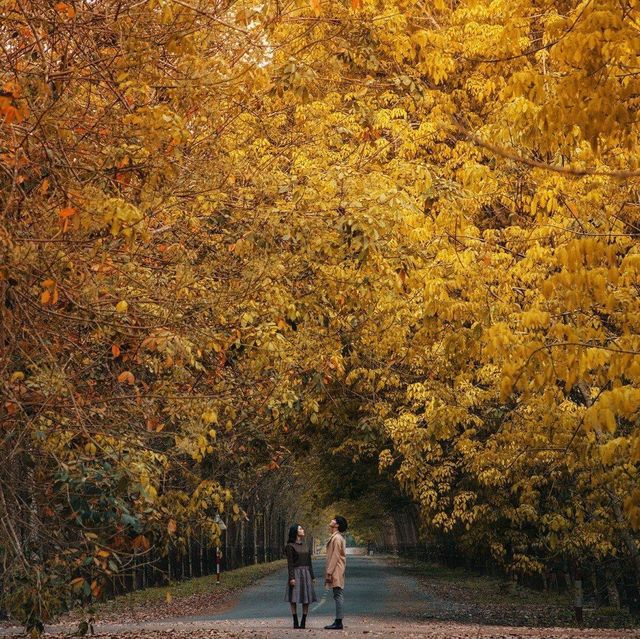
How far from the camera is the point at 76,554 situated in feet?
35.2

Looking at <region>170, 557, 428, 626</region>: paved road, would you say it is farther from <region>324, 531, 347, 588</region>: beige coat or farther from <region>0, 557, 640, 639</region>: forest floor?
<region>324, 531, 347, 588</region>: beige coat

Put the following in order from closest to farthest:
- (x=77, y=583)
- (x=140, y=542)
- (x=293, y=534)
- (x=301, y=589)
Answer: (x=77, y=583) → (x=140, y=542) → (x=301, y=589) → (x=293, y=534)

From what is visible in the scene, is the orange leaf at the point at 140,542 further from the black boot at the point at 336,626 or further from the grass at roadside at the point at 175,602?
the black boot at the point at 336,626

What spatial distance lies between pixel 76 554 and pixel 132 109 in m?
4.68

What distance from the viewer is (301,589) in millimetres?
19844

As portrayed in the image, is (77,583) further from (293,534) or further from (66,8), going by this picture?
(293,534)

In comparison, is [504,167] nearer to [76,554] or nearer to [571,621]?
[76,554]

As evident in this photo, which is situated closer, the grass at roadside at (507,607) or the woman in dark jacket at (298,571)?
the woman in dark jacket at (298,571)

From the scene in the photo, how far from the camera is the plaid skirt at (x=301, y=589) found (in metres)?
19.7

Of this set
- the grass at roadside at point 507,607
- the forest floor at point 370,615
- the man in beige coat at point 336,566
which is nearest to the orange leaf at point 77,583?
the forest floor at point 370,615

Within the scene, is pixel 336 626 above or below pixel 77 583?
below

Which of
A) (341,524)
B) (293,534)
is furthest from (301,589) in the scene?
(341,524)

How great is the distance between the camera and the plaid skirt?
1972 cm

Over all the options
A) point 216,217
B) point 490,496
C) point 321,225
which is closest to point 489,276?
point 321,225
